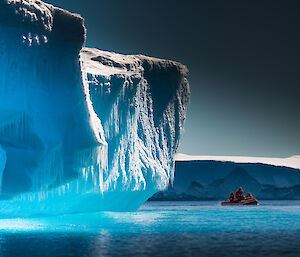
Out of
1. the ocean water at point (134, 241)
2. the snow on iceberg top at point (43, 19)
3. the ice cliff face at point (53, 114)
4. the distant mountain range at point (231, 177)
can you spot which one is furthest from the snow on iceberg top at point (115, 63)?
the distant mountain range at point (231, 177)

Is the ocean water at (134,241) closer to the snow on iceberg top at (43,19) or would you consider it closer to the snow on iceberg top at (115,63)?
the snow on iceberg top at (43,19)

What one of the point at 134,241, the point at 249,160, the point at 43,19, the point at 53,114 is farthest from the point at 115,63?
the point at 249,160

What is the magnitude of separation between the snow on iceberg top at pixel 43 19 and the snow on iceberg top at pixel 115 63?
2.84 meters

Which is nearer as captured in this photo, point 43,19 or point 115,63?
point 43,19

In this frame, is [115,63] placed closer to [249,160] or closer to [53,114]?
[53,114]

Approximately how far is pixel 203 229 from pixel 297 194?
113 ft

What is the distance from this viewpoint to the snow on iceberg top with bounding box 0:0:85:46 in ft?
39.6

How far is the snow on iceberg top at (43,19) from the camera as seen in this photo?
12070 millimetres

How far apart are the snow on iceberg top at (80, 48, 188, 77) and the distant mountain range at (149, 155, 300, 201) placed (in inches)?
818

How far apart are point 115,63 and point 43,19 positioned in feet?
17.9

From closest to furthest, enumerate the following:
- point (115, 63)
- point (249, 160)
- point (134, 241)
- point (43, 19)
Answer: point (134, 241) < point (43, 19) < point (115, 63) < point (249, 160)

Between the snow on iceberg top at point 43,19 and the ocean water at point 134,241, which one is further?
the snow on iceberg top at point 43,19

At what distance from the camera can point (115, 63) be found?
58.7 ft

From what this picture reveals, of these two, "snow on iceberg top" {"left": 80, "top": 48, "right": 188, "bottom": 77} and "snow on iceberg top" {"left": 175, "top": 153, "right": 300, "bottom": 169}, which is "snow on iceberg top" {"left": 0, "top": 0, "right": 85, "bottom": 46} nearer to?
"snow on iceberg top" {"left": 80, "top": 48, "right": 188, "bottom": 77}
